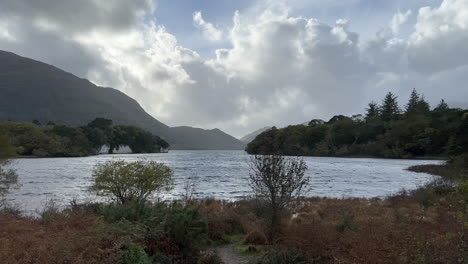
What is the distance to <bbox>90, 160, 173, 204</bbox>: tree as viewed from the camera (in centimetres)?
1634

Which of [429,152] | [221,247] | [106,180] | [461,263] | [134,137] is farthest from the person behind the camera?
[134,137]

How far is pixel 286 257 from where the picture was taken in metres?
8.78

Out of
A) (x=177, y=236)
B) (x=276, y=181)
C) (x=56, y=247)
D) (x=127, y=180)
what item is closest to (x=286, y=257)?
(x=177, y=236)

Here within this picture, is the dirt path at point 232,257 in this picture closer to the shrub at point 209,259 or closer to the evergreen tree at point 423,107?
the shrub at point 209,259

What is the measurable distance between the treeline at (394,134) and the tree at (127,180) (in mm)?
57197

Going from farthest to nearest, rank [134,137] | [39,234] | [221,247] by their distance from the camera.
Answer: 1. [134,137]
2. [221,247]
3. [39,234]

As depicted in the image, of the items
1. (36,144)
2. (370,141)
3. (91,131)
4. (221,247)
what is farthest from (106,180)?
(91,131)

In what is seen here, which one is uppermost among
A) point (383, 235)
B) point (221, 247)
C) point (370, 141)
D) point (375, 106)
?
point (375, 106)

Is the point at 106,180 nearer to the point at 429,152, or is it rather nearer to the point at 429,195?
the point at 429,195

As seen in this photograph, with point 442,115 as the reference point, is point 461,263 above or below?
below

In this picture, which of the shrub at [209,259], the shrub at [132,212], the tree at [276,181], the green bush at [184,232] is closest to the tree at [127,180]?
the shrub at [132,212]

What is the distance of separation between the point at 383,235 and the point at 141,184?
1075cm

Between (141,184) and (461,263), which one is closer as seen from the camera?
(461,263)

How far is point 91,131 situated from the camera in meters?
155
